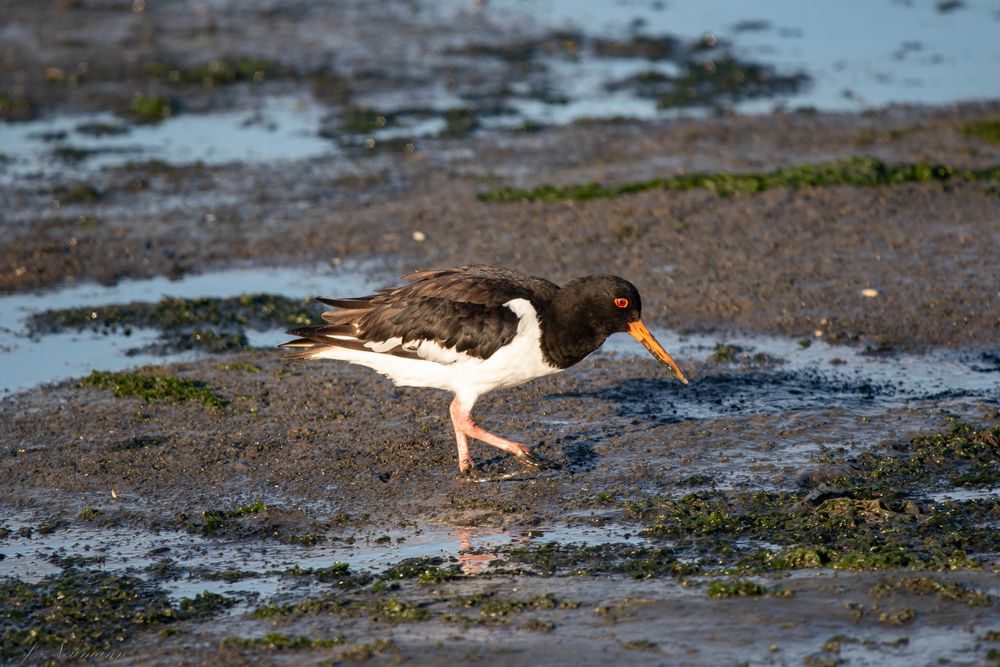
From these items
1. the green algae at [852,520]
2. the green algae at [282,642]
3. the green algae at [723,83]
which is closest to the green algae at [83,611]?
the green algae at [282,642]

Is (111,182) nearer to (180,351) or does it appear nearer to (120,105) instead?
(120,105)

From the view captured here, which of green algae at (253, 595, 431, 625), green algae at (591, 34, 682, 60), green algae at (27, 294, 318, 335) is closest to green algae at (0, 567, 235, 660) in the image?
green algae at (253, 595, 431, 625)

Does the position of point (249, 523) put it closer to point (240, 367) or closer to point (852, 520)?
point (240, 367)

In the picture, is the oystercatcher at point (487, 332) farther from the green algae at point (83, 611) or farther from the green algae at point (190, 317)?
the green algae at point (190, 317)

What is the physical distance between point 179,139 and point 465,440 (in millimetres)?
9657

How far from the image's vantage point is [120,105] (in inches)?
712

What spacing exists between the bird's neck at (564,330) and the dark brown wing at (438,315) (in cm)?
15

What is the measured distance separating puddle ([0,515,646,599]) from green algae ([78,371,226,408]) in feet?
6.19

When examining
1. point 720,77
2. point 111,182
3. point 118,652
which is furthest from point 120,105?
point 118,652

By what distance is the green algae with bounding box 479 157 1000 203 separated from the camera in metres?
13.3

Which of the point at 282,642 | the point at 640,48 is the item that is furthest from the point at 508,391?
the point at 640,48

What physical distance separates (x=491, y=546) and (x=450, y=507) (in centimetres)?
65

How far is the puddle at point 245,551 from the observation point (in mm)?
7109

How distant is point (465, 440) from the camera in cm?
844
